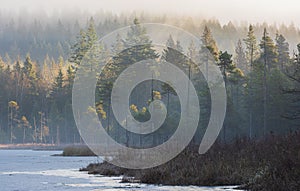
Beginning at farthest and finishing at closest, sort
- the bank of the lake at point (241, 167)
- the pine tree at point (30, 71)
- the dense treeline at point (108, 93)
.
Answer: the pine tree at point (30, 71) → the dense treeline at point (108, 93) → the bank of the lake at point (241, 167)

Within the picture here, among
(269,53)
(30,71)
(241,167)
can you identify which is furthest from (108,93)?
(241,167)

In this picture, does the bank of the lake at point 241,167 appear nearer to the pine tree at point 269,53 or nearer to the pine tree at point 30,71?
the pine tree at point 269,53

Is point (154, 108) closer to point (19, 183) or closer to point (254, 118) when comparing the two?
point (254, 118)

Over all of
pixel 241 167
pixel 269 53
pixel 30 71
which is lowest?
pixel 241 167

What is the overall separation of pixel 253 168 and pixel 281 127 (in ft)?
137

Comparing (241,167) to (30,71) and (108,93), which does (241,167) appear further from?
(30,71)

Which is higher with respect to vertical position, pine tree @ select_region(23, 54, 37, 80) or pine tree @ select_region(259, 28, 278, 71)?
pine tree @ select_region(23, 54, 37, 80)

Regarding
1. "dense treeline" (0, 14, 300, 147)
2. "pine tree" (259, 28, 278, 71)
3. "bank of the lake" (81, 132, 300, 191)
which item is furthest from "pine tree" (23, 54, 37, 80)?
"bank of the lake" (81, 132, 300, 191)

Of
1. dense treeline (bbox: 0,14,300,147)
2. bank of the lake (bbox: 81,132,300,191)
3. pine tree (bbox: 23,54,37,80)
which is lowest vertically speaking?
bank of the lake (bbox: 81,132,300,191)

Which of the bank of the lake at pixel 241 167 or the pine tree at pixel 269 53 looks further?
the pine tree at pixel 269 53

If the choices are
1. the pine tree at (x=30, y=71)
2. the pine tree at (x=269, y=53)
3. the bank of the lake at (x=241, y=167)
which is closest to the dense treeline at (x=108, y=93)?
the pine tree at (x=30, y=71)

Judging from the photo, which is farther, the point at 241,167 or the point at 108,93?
the point at 108,93

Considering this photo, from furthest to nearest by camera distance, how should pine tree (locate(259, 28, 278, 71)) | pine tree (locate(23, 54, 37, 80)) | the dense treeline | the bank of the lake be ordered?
pine tree (locate(23, 54, 37, 80)) < pine tree (locate(259, 28, 278, 71)) < the dense treeline < the bank of the lake

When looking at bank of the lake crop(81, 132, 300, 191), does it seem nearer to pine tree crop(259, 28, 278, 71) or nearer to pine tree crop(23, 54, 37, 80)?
pine tree crop(259, 28, 278, 71)
